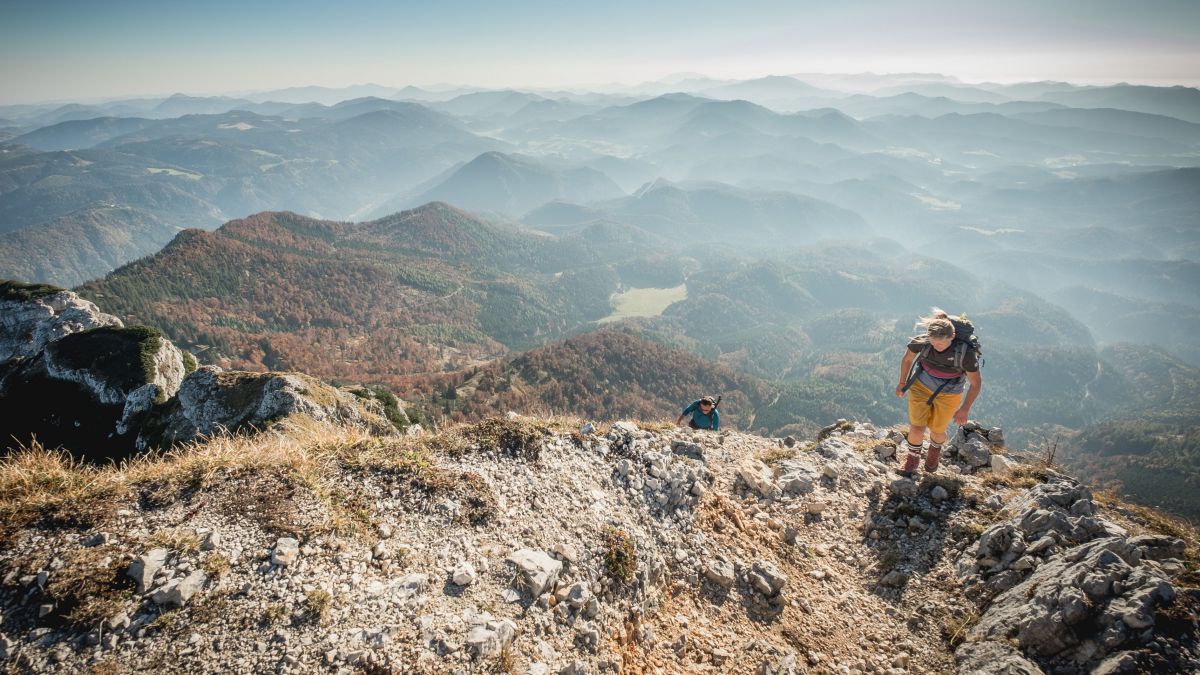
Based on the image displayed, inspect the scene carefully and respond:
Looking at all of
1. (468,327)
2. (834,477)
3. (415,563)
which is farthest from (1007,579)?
(468,327)

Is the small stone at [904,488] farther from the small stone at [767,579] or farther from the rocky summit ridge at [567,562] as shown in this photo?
the small stone at [767,579]

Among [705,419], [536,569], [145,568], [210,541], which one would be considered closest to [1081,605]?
[536,569]

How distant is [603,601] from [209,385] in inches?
1053

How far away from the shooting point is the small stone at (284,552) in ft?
19.0

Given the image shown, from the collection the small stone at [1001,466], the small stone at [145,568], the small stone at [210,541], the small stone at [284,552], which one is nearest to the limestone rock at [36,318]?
the small stone at [210,541]

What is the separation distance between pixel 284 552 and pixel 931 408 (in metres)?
12.4

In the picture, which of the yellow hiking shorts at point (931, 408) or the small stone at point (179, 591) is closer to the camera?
the small stone at point (179, 591)

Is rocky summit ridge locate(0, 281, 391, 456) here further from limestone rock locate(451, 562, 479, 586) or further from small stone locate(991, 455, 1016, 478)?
small stone locate(991, 455, 1016, 478)

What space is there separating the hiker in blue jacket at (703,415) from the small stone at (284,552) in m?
10.7

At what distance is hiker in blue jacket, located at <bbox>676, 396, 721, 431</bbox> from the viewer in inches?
579

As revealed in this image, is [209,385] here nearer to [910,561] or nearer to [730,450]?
[730,450]

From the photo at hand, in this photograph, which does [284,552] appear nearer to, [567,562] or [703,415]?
[567,562]

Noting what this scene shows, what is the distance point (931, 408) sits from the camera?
10781 millimetres

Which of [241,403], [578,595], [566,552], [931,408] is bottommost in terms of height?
[241,403]
